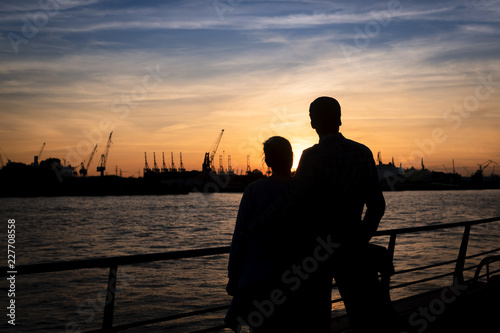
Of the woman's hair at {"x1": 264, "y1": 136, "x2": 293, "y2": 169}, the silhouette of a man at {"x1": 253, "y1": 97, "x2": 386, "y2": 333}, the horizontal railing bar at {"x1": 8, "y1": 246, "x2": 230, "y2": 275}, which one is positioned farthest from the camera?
the woman's hair at {"x1": 264, "y1": 136, "x2": 293, "y2": 169}

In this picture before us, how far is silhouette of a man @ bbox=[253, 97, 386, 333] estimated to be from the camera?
2.44m

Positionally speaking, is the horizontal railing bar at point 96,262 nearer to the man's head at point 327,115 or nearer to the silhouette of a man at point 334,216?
the silhouette of a man at point 334,216

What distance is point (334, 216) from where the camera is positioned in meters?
2.52

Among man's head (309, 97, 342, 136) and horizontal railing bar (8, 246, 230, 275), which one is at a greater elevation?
man's head (309, 97, 342, 136)

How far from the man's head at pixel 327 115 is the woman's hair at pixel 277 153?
257 mm

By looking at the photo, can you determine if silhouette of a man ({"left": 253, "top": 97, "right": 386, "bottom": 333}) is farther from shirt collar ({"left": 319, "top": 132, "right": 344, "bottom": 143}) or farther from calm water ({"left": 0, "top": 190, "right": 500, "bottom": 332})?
calm water ({"left": 0, "top": 190, "right": 500, "bottom": 332})

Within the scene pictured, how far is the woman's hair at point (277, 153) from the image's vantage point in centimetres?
260

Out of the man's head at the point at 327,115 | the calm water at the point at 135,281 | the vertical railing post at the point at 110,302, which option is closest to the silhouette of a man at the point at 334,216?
the man's head at the point at 327,115

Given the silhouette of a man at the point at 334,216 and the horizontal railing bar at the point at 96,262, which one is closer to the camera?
the horizontal railing bar at the point at 96,262

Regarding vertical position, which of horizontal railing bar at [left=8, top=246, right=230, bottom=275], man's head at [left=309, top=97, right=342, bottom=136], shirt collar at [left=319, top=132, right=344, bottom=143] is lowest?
horizontal railing bar at [left=8, top=246, right=230, bottom=275]

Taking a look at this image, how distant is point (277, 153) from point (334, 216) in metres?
0.45

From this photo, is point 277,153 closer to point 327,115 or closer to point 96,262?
point 327,115

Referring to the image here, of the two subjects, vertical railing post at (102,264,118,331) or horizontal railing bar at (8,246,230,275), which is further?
vertical railing post at (102,264,118,331)

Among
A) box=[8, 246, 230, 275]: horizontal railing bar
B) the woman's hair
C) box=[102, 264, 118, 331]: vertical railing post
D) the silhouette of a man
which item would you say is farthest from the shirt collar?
box=[102, 264, 118, 331]: vertical railing post
